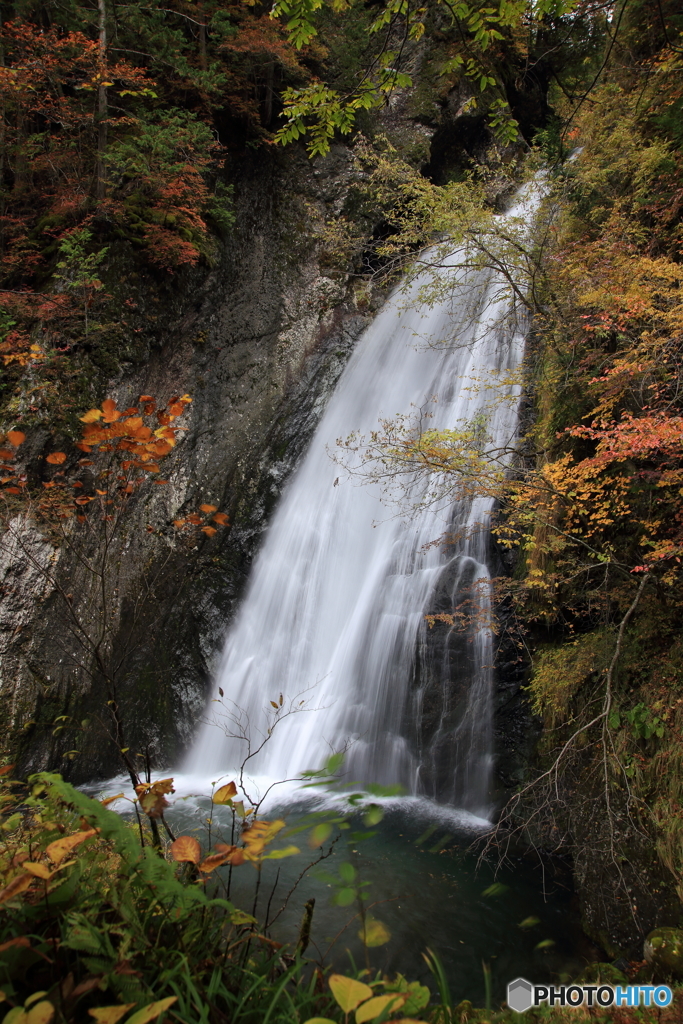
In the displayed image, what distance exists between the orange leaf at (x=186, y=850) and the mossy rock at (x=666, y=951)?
131 inches

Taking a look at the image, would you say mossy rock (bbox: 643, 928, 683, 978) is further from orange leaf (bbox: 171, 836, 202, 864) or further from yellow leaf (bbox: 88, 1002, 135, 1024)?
yellow leaf (bbox: 88, 1002, 135, 1024)

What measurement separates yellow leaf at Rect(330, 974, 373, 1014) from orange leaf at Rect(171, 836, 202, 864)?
1.85ft

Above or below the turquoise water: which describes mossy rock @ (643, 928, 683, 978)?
above

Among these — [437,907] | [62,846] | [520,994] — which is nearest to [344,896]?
[62,846]

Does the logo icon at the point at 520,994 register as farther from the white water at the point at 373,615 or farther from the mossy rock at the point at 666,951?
the white water at the point at 373,615

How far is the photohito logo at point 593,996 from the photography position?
281cm

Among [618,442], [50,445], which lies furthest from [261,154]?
[618,442]

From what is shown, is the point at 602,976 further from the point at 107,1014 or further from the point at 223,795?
the point at 107,1014

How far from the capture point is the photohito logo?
2809 mm

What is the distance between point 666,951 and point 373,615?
17.4 ft

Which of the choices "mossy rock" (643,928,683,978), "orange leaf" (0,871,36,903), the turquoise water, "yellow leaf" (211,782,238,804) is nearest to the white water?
the turquoise water

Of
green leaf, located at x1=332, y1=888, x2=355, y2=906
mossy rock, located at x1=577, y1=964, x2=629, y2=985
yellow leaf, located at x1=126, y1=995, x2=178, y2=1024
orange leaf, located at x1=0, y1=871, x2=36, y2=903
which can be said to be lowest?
mossy rock, located at x1=577, y1=964, x2=629, y2=985

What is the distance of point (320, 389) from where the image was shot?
39.0 feet

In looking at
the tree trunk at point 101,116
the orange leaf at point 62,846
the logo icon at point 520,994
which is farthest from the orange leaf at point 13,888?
the tree trunk at point 101,116
